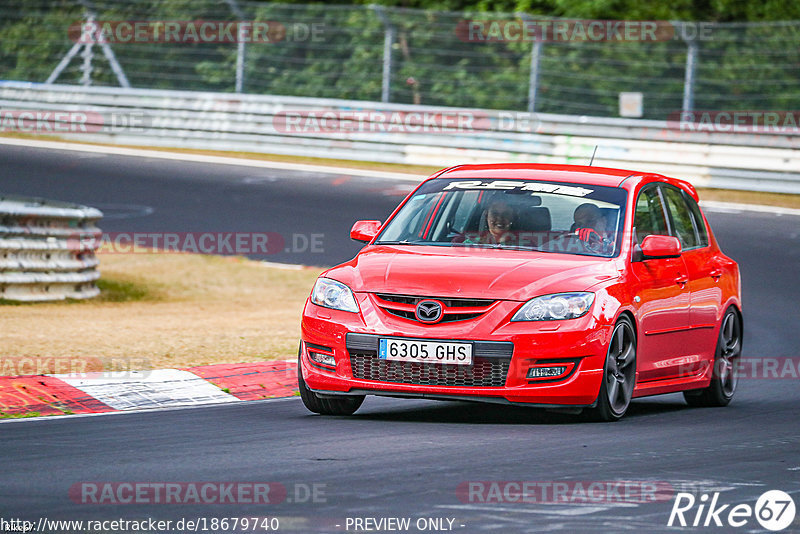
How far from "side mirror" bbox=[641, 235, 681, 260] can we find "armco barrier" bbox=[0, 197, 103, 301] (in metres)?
7.79

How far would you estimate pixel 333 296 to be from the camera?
862 cm

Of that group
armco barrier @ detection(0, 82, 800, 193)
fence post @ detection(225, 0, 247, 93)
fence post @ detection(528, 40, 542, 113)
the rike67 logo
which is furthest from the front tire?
fence post @ detection(225, 0, 247, 93)

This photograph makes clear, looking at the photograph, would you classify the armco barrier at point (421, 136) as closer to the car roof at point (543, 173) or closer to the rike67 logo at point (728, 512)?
the car roof at point (543, 173)

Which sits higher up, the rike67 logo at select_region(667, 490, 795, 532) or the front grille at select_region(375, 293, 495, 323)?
the front grille at select_region(375, 293, 495, 323)

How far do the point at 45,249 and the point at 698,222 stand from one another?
7.35 metres

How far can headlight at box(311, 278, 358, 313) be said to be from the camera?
8492mm

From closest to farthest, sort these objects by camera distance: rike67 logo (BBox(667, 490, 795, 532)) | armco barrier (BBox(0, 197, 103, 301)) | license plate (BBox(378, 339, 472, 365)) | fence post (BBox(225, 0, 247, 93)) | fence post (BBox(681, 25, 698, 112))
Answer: rike67 logo (BBox(667, 490, 795, 532)), license plate (BBox(378, 339, 472, 365)), armco barrier (BBox(0, 197, 103, 301)), fence post (BBox(681, 25, 698, 112)), fence post (BBox(225, 0, 247, 93))

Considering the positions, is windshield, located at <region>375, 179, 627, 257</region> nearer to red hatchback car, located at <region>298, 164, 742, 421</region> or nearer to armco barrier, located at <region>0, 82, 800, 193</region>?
red hatchback car, located at <region>298, 164, 742, 421</region>

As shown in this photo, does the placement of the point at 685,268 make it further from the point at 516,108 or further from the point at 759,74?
the point at 516,108

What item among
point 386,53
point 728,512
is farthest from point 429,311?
point 386,53

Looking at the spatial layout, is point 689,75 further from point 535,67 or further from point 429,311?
point 429,311

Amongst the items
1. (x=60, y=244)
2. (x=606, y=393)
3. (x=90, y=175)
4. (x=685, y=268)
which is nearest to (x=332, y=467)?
(x=606, y=393)

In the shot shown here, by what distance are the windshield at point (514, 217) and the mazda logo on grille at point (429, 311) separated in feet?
3.34

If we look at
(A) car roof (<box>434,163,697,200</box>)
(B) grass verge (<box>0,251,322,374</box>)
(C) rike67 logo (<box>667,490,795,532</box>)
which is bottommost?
(B) grass verge (<box>0,251,322,374</box>)
